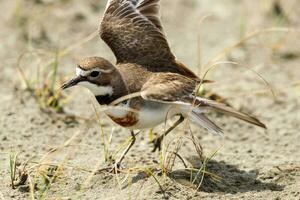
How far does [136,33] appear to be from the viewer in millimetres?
6551

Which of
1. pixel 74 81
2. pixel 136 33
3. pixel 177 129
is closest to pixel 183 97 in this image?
pixel 74 81

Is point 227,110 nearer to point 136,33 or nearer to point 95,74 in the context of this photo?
point 95,74

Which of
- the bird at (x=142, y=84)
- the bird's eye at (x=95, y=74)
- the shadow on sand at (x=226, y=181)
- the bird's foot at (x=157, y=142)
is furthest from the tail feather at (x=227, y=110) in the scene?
the bird's eye at (x=95, y=74)

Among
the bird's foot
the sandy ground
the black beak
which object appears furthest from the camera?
the bird's foot

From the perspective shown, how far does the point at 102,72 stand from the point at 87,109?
175 centimetres

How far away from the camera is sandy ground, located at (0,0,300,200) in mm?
5559

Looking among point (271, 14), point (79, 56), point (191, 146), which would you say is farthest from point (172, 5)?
point (191, 146)

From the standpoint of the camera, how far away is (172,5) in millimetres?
10094

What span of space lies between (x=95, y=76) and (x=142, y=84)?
0.39 meters

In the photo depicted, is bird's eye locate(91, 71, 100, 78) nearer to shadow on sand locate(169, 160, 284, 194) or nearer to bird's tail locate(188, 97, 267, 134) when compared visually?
bird's tail locate(188, 97, 267, 134)

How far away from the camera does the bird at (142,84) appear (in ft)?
18.5

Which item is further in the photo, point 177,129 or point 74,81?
point 177,129

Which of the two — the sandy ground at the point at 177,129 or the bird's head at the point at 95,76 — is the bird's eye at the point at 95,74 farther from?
the sandy ground at the point at 177,129

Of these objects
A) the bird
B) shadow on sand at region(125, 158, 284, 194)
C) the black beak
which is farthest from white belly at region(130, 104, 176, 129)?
the black beak
